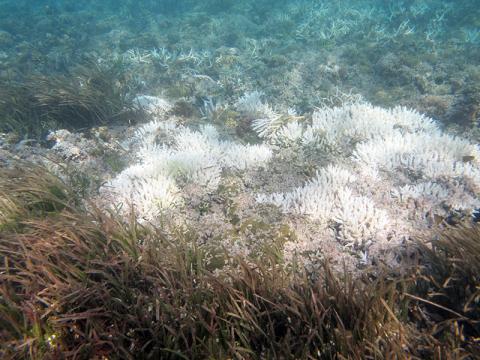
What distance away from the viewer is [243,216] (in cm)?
355

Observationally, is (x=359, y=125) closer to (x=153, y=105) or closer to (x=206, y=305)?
(x=206, y=305)

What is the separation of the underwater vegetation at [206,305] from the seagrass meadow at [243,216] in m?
0.02

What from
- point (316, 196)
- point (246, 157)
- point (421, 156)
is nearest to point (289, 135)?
point (246, 157)

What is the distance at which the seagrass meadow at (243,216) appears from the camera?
2.34 metres

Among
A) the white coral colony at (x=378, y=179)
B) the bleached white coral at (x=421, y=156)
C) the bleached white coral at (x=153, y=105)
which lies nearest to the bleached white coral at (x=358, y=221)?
the white coral colony at (x=378, y=179)

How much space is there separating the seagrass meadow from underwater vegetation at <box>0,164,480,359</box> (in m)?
0.02

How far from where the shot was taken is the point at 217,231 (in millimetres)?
3393

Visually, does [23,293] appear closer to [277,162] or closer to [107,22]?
[277,162]

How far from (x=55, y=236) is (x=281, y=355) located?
7.62 ft

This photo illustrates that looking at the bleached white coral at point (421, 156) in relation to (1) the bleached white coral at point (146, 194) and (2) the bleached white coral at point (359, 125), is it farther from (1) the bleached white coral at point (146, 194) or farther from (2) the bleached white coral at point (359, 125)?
(1) the bleached white coral at point (146, 194)

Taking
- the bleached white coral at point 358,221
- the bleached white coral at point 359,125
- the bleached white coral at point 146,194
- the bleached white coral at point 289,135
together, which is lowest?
the bleached white coral at point 146,194

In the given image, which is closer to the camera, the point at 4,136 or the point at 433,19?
the point at 4,136

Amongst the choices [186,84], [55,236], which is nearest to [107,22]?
[186,84]

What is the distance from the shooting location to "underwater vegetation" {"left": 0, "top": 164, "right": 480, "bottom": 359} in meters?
2.25
